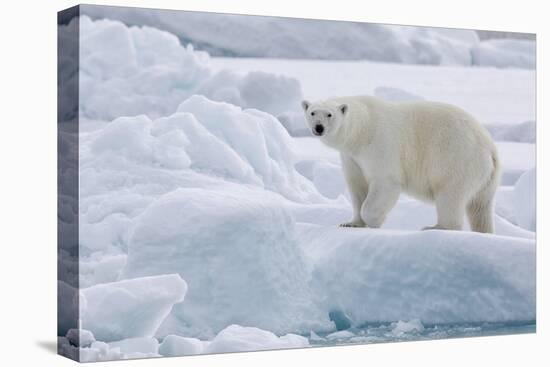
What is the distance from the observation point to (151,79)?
781cm

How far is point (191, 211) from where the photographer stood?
7789 millimetres

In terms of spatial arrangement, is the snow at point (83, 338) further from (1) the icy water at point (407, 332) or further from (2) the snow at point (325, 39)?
(2) the snow at point (325, 39)

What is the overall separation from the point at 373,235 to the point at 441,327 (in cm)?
101

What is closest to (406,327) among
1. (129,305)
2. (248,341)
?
(248,341)

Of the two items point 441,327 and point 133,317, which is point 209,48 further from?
point 441,327

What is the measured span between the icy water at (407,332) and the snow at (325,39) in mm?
2198

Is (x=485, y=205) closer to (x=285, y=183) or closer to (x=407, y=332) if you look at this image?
(x=407, y=332)

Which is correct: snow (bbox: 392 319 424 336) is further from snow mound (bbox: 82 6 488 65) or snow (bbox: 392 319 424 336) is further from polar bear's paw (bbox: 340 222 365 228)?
snow mound (bbox: 82 6 488 65)

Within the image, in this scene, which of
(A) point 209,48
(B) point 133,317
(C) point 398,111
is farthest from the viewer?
(C) point 398,111

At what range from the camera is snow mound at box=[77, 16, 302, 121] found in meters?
7.47

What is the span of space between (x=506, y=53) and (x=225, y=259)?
3.25 m

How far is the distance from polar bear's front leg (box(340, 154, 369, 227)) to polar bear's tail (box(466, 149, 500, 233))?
0.98 meters

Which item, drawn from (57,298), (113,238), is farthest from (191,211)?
(57,298)

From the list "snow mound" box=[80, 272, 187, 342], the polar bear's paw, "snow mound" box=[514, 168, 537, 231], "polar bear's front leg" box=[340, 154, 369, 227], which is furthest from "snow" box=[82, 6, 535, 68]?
"snow mound" box=[80, 272, 187, 342]
